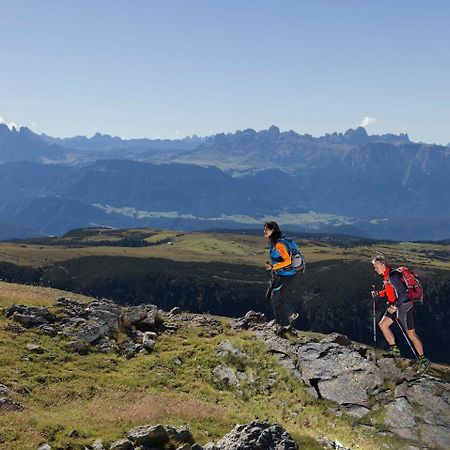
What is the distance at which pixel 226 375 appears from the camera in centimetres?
2284

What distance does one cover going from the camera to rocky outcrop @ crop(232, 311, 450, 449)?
66.4 feet

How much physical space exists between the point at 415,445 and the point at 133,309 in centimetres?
1657

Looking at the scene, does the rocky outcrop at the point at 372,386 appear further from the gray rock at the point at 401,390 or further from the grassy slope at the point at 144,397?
the grassy slope at the point at 144,397

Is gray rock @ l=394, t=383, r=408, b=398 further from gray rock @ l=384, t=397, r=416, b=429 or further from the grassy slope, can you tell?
the grassy slope

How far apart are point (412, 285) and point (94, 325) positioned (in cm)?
1566

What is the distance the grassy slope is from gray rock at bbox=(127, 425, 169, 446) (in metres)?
0.73

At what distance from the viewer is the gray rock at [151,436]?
48.0 feet

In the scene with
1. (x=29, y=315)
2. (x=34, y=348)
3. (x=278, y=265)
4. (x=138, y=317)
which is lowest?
(x=138, y=317)

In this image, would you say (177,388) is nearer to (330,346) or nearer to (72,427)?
(72,427)

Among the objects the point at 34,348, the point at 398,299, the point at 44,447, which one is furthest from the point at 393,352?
the point at 34,348

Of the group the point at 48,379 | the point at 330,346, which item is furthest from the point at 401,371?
the point at 48,379

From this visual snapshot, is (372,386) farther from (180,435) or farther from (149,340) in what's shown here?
(149,340)

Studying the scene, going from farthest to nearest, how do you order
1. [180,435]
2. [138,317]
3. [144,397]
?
[138,317] < [144,397] < [180,435]

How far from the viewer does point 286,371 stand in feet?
76.8
